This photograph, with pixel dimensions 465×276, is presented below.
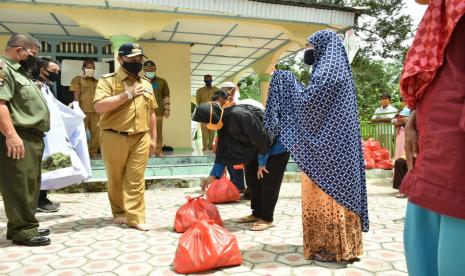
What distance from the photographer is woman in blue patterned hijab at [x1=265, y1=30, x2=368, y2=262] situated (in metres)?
2.81

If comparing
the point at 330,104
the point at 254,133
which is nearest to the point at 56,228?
the point at 254,133

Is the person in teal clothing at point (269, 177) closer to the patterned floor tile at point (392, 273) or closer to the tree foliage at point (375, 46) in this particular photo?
the patterned floor tile at point (392, 273)

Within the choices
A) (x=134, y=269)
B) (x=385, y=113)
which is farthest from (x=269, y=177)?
(x=385, y=113)

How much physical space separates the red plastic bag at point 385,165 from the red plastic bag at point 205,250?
262 inches

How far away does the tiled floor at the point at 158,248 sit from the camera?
288cm

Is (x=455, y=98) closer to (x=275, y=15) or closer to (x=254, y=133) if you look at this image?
(x=254, y=133)

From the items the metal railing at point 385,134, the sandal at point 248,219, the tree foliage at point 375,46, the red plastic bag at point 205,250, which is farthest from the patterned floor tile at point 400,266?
the tree foliage at point 375,46

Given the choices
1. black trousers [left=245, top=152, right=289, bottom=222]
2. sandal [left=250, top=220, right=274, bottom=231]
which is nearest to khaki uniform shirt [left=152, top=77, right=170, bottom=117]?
black trousers [left=245, top=152, right=289, bottom=222]

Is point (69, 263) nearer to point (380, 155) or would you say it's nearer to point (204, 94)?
point (204, 94)

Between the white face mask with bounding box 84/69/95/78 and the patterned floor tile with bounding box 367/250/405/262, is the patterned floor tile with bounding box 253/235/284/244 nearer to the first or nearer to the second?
the patterned floor tile with bounding box 367/250/405/262

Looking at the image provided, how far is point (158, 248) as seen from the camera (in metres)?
3.44

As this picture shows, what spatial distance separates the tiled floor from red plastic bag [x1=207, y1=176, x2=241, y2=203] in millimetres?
298

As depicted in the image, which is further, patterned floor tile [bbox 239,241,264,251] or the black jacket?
the black jacket

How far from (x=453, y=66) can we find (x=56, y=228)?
164 inches
